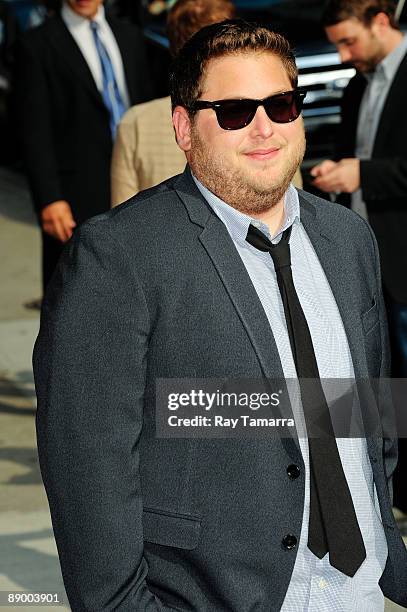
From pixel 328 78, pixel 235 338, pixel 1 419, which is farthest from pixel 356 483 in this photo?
pixel 328 78

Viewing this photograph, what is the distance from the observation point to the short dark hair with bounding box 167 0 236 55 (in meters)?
5.08

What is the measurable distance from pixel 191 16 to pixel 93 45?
5.80 feet

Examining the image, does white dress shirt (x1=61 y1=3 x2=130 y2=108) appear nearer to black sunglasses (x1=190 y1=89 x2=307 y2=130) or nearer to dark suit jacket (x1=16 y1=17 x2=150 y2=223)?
dark suit jacket (x1=16 y1=17 x2=150 y2=223)

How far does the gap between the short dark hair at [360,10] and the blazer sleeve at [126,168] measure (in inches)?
52.1

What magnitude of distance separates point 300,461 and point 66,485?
Result: 481mm

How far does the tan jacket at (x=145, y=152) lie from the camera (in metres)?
4.91

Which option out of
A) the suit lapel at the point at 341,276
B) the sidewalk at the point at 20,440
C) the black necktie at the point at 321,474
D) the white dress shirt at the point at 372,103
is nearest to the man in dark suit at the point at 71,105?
the sidewalk at the point at 20,440

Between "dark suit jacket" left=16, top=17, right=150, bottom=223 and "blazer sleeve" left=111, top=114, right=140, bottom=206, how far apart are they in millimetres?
1439

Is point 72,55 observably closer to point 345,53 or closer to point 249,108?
point 345,53

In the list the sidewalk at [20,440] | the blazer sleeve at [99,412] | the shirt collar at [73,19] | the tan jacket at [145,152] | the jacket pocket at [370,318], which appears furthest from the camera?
the shirt collar at [73,19]

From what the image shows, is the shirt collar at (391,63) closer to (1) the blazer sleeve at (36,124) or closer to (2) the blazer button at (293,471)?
(1) the blazer sleeve at (36,124)

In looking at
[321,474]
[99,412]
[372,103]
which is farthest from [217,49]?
[372,103]

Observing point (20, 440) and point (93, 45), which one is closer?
point (20, 440)

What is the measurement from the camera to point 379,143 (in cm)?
557
